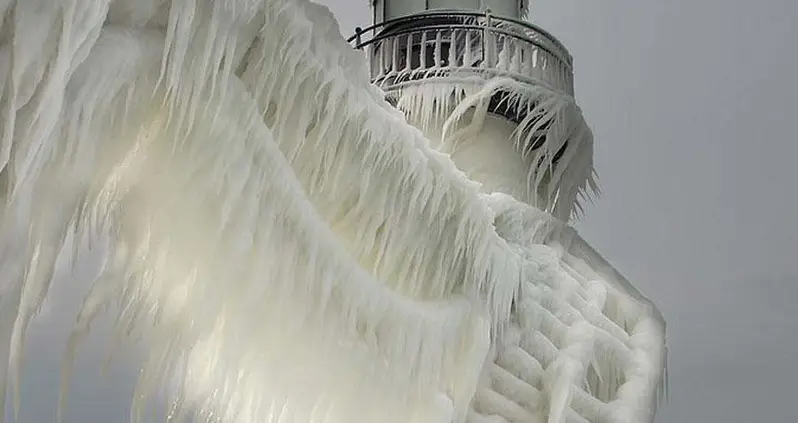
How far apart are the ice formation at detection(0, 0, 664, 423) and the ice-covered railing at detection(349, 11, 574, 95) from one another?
3.73ft

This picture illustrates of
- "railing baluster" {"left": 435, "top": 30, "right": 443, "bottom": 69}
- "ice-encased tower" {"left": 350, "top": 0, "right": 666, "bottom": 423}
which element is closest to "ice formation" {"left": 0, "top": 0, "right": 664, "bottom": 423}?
"ice-encased tower" {"left": 350, "top": 0, "right": 666, "bottom": 423}

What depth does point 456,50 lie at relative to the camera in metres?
3.73

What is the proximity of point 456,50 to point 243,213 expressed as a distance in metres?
2.09

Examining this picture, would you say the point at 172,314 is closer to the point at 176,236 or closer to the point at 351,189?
the point at 176,236

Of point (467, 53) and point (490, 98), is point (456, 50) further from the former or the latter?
point (490, 98)

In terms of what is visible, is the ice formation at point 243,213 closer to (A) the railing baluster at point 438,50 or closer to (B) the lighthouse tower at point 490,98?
(B) the lighthouse tower at point 490,98

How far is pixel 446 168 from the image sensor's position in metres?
2.37

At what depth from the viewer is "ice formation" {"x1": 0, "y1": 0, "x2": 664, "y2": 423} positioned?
143 centimetres

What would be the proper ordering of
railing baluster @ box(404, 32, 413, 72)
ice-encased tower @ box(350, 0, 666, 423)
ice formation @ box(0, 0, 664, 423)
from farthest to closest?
railing baluster @ box(404, 32, 413, 72), ice-encased tower @ box(350, 0, 666, 423), ice formation @ box(0, 0, 664, 423)

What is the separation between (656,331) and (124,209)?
Result: 201cm

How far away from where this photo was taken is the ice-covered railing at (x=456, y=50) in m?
3.68

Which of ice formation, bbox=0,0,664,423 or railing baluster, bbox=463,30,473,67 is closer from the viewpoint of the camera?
ice formation, bbox=0,0,664,423

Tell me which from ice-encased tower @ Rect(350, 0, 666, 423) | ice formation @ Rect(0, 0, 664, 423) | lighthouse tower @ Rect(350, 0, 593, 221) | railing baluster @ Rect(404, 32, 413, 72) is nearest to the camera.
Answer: ice formation @ Rect(0, 0, 664, 423)

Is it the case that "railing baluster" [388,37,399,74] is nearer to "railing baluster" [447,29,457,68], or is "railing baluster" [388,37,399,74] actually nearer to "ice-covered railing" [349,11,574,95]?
"ice-covered railing" [349,11,574,95]
